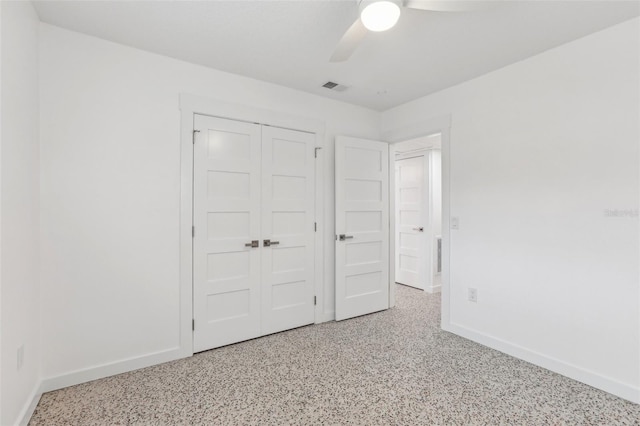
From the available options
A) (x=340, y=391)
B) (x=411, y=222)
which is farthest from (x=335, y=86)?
(x=340, y=391)

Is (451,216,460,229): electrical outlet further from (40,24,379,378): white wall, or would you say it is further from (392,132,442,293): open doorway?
(40,24,379,378): white wall

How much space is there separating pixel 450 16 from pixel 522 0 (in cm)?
40

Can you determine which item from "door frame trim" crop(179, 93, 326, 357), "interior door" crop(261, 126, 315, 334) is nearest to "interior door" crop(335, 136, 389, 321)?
"interior door" crop(261, 126, 315, 334)

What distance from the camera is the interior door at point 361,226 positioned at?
3.46 m

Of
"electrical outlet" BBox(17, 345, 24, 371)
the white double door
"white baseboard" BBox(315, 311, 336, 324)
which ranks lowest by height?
"white baseboard" BBox(315, 311, 336, 324)

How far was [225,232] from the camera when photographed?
2807 mm

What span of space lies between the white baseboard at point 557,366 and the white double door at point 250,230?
1.68 meters

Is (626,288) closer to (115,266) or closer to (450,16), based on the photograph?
(450,16)

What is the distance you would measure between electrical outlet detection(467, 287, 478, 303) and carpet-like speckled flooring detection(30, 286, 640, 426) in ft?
1.37

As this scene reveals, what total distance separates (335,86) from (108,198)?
2.32 metres

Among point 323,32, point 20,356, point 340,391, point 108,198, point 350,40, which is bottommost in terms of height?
point 340,391

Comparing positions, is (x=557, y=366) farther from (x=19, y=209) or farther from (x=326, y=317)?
(x=19, y=209)

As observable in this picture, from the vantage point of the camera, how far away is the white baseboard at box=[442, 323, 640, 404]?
6.67 feet

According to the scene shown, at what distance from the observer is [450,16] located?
1957mm
